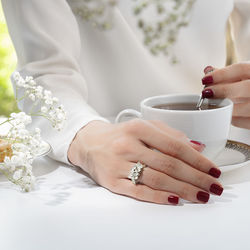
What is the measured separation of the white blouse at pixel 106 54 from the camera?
1.10 metres

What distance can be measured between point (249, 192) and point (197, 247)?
0.75 ft

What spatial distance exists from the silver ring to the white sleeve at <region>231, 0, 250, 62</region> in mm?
901

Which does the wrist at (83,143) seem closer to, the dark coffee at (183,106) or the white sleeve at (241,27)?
the dark coffee at (183,106)

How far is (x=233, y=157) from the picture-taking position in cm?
87

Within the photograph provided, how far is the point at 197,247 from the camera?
604 millimetres

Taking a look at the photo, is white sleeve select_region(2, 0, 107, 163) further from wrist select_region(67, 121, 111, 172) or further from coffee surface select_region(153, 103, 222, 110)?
coffee surface select_region(153, 103, 222, 110)

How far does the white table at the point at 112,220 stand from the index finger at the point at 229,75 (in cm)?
22

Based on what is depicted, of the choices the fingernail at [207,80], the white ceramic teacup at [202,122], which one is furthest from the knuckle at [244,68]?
the white ceramic teacup at [202,122]

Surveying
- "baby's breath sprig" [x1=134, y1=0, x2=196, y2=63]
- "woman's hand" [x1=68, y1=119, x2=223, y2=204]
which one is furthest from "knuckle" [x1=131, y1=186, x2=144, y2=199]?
"baby's breath sprig" [x1=134, y1=0, x2=196, y2=63]

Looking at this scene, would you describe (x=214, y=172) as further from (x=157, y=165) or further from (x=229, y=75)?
(x=229, y=75)

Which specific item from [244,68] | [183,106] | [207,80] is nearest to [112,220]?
[183,106]

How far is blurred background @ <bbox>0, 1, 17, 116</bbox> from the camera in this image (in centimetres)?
392

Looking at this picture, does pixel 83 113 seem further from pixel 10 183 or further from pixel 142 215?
pixel 142 215

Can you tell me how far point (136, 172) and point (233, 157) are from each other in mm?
217
